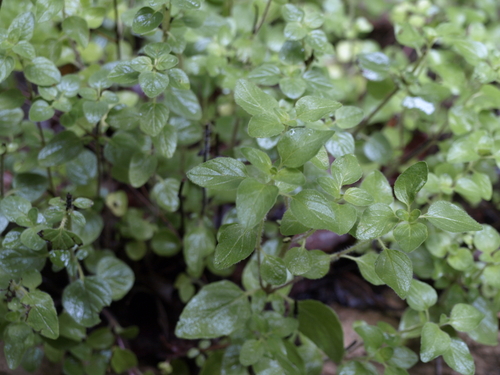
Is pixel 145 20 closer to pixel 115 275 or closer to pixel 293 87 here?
pixel 293 87

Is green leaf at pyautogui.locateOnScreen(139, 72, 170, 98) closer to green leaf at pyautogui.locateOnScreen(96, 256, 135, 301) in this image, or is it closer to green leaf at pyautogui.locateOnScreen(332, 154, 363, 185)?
green leaf at pyautogui.locateOnScreen(332, 154, 363, 185)

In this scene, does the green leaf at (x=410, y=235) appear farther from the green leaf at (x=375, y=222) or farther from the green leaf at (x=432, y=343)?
the green leaf at (x=432, y=343)

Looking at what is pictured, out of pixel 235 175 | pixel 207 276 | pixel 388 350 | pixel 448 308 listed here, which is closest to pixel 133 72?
pixel 235 175

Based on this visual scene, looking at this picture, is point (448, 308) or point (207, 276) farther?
point (207, 276)

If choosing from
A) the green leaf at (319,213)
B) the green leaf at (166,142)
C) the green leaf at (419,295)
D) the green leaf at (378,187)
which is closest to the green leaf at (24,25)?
the green leaf at (166,142)

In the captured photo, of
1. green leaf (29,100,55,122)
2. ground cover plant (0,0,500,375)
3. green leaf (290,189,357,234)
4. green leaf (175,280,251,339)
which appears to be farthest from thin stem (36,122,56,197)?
A: green leaf (290,189,357,234)

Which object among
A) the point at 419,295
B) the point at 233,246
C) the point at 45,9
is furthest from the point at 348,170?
the point at 45,9

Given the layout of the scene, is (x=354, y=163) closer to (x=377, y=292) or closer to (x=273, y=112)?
(x=273, y=112)
